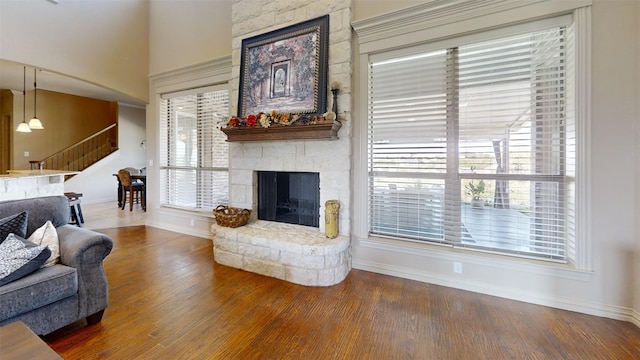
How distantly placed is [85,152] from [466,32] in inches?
433

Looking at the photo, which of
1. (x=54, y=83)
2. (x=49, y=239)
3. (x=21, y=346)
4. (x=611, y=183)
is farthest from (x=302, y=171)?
(x=54, y=83)

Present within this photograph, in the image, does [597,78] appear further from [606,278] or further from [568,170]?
[606,278]

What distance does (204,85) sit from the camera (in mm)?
4605

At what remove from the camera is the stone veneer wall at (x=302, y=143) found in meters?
3.14

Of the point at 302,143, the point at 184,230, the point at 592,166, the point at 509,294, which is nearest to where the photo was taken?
the point at 592,166

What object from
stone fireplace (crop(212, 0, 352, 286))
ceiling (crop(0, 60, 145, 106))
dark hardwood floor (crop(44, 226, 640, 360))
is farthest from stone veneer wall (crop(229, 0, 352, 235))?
ceiling (crop(0, 60, 145, 106))

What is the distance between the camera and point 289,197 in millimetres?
3762

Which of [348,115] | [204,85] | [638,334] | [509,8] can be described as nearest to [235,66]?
[204,85]

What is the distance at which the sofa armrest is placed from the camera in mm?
1976

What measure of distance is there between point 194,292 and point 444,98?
3246 mm

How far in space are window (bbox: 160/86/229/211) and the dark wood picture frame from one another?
3.17ft

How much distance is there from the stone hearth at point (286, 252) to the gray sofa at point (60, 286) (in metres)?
1.34

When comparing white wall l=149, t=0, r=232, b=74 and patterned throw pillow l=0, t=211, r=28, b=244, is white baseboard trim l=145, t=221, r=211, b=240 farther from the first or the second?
white wall l=149, t=0, r=232, b=74

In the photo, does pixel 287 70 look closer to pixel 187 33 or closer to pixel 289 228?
pixel 289 228
